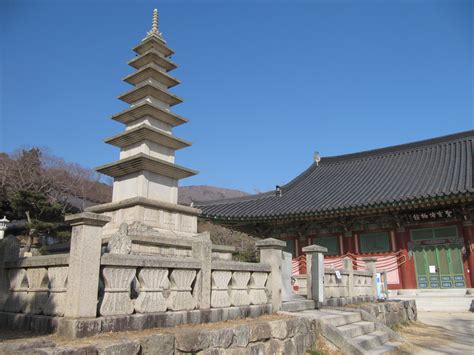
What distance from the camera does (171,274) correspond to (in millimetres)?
5695

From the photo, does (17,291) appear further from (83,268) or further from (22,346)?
(22,346)

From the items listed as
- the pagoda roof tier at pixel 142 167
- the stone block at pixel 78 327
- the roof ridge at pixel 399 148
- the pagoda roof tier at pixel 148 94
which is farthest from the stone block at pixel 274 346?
the roof ridge at pixel 399 148

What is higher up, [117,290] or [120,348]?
[117,290]

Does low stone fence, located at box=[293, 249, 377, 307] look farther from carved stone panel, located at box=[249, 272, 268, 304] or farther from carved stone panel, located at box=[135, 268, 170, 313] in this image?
carved stone panel, located at box=[135, 268, 170, 313]

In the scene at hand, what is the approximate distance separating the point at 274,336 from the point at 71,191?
119 ft

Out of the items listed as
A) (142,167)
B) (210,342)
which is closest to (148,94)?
(142,167)

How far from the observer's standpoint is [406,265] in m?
15.8

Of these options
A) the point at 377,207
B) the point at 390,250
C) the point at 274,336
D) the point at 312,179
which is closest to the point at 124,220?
the point at 274,336

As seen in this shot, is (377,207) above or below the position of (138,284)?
above

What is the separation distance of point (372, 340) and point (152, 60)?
35.2 ft

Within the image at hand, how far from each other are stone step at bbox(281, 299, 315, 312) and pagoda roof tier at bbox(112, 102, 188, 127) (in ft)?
23.1

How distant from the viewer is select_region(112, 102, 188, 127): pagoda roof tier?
38.8 ft

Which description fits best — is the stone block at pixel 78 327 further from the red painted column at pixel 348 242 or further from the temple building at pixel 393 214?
the red painted column at pixel 348 242

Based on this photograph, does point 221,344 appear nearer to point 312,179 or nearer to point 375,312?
point 375,312
